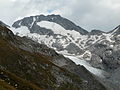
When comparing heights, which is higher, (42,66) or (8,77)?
(42,66)

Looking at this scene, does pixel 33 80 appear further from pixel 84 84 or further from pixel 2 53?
pixel 84 84

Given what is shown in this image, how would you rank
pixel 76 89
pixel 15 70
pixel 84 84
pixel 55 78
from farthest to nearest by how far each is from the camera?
pixel 84 84 → pixel 76 89 → pixel 55 78 → pixel 15 70

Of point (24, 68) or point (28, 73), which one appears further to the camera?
point (28, 73)

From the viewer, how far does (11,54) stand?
117000 millimetres

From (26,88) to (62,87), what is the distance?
61.8 m

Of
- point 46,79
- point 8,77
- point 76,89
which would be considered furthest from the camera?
point 76,89

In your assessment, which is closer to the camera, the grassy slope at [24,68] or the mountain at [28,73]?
the mountain at [28,73]

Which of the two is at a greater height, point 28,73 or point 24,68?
point 24,68

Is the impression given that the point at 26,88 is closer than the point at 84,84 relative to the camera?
Yes

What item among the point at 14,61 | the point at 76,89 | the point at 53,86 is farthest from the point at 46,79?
the point at 76,89

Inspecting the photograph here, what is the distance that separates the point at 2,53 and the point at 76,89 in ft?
192

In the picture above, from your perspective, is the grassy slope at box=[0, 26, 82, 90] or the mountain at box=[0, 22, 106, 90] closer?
the mountain at box=[0, 22, 106, 90]

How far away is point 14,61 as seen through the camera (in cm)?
11500

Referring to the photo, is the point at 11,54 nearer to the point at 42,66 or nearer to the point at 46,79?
the point at 46,79
